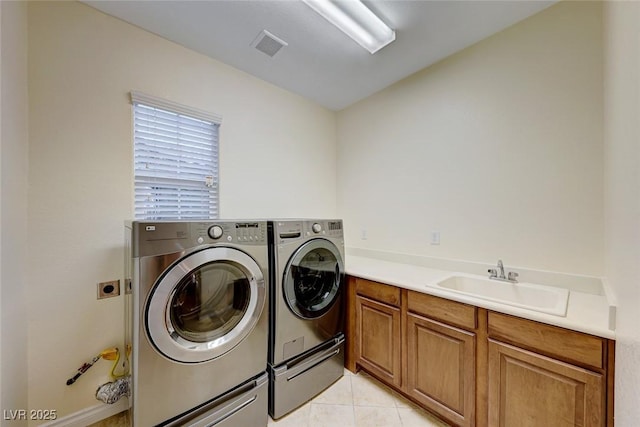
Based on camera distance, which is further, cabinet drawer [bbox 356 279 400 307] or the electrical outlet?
cabinet drawer [bbox 356 279 400 307]

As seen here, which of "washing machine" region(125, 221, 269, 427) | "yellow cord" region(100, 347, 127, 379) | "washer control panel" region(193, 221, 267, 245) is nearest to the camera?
"washing machine" region(125, 221, 269, 427)

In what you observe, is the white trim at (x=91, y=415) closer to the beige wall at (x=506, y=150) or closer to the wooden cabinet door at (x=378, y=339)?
the wooden cabinet door at (x=378, y=339)

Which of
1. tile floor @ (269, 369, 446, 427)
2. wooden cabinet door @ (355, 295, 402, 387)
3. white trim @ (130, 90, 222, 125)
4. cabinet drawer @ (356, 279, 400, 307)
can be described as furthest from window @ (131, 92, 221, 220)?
tile floor @ (269, 369, 446, 427)

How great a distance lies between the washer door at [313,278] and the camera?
1665 millimetres

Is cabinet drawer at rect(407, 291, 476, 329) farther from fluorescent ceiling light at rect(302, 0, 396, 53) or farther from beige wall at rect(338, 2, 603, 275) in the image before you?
fluorescent ceiling light at rect(302, 0, 396, 53)

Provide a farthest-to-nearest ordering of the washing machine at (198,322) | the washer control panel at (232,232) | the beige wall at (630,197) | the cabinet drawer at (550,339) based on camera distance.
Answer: the washer control panel at (232,232)
the washing machine at (198,322)
the cabinet drawer at (550,339)
the beige wall at (630,197)

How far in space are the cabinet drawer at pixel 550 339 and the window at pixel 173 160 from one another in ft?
6.94

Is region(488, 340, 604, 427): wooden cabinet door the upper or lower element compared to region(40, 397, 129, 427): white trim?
upper

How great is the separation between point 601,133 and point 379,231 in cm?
168

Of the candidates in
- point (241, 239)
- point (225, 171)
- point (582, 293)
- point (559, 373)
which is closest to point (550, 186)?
point (582, 293)

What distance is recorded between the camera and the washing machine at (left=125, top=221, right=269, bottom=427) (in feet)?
3.74

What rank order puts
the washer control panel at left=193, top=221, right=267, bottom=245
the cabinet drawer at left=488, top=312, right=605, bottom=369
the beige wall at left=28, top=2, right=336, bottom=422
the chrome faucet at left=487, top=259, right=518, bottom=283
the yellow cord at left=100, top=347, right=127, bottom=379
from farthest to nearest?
1. the chrome faucet at left=487, top=259, right=518, bottom=283
2. the yellow cord at left=100, top=347, right=127, bottom=379
3. the beige wall at left=28, top=2, right=336, bottom=422
4. the washer control panel at left=193, top=221, right=267, bottom=245
5. the cabinet drawer at left=488, top=312, right=605, bottom=369

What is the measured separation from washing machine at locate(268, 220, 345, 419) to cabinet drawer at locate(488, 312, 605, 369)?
1049 millimetres

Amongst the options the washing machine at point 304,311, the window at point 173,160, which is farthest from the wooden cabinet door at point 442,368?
the window at point 173,160
